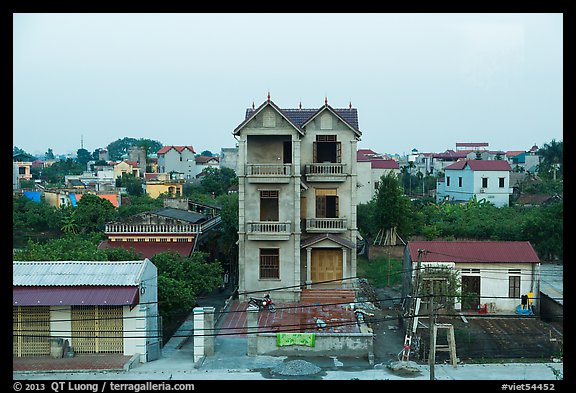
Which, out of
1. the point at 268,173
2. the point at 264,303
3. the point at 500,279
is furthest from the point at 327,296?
the point at 500,279

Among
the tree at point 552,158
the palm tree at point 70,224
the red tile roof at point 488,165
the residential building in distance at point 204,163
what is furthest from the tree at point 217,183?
the tree at point 552,158

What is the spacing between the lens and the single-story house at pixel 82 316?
15.7 metres

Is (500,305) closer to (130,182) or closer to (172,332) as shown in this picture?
(172,332)

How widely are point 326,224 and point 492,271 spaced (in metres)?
6.76

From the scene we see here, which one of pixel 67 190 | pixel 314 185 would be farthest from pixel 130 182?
pixel 314 185

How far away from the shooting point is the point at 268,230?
2269 cm

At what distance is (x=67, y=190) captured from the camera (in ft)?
167

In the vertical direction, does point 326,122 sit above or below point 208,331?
above

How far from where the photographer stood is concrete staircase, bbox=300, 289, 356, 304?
73.5 ft

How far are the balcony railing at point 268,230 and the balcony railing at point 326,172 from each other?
8.52 feet

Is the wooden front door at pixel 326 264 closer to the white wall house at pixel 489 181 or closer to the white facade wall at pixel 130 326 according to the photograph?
the white facade wall at pixel 130 326

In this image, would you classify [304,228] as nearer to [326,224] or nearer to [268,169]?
[326,224]

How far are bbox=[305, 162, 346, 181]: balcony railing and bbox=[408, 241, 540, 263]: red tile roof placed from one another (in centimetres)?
430
